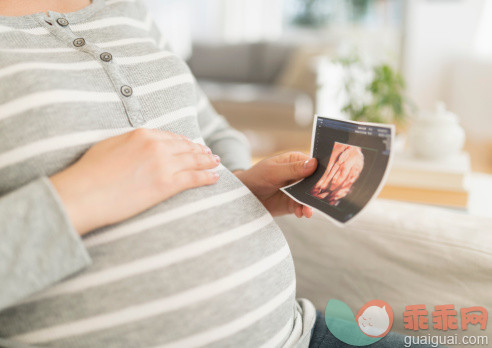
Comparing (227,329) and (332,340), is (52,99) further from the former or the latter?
(332,340)

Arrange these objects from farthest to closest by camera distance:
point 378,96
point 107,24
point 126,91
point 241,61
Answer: point 241,61 < point 378,96 < point 107,24 < point 126,91

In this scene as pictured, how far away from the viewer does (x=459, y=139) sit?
1.46m

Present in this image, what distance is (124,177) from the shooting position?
61 centimetres

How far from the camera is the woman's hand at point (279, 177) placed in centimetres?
78

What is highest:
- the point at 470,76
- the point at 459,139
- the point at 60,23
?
the point at 60,23

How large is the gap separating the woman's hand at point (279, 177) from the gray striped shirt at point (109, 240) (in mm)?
90

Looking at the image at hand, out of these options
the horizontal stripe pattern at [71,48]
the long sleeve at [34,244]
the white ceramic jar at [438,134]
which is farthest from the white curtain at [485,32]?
the long sleeve at [34,244]

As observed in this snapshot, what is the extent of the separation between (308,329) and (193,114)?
0.39 m

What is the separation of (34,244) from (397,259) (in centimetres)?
63

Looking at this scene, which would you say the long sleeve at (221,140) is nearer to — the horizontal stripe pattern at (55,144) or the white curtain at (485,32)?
the horizontal stripe pattern at (55,144)

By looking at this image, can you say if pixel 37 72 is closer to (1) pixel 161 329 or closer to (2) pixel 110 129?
(2) pixel 110 129

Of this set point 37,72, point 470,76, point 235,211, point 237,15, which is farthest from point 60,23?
point 237,15

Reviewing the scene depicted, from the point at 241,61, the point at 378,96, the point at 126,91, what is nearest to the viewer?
the point at 126,91

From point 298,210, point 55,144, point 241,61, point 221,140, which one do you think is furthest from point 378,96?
point 241,61
